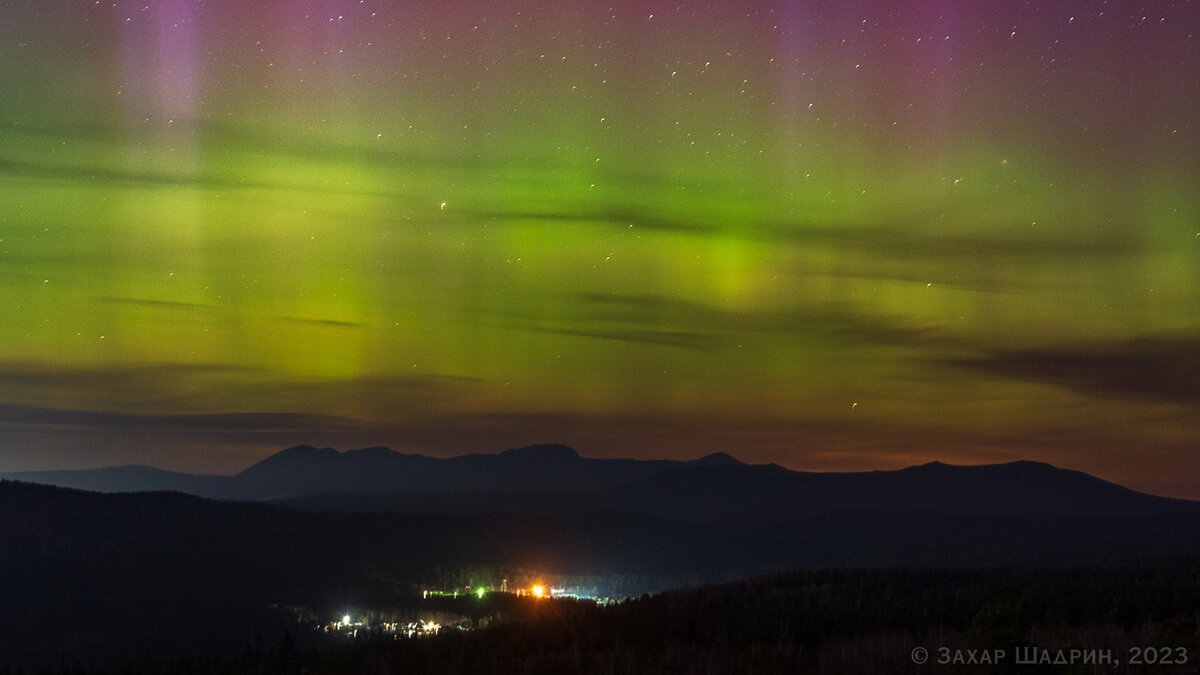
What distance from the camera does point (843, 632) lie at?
66.1m

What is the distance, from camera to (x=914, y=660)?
1576 inches

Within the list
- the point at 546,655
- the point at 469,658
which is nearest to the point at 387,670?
the point at 469,658

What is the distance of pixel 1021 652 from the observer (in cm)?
2895

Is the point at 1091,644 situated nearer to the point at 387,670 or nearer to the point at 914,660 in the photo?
the point at 914,660

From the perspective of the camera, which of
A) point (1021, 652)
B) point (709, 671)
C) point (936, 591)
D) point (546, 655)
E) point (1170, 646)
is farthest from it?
point (936, 591)

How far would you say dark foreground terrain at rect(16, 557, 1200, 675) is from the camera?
106 feet

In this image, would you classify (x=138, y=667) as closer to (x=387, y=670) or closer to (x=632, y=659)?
(x=387, y=670)

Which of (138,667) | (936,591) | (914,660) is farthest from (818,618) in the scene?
(138,667)

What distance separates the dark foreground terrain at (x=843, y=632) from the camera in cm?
3235

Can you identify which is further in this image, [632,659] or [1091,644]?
[632,659]

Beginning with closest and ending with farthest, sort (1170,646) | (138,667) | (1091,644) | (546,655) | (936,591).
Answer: (1170,646)
(1091,644)
(546,655)
(936,591)
(138,667)

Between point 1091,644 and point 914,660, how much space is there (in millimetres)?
5922

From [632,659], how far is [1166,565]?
5411 centimetres

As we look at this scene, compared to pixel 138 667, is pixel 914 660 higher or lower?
higher
